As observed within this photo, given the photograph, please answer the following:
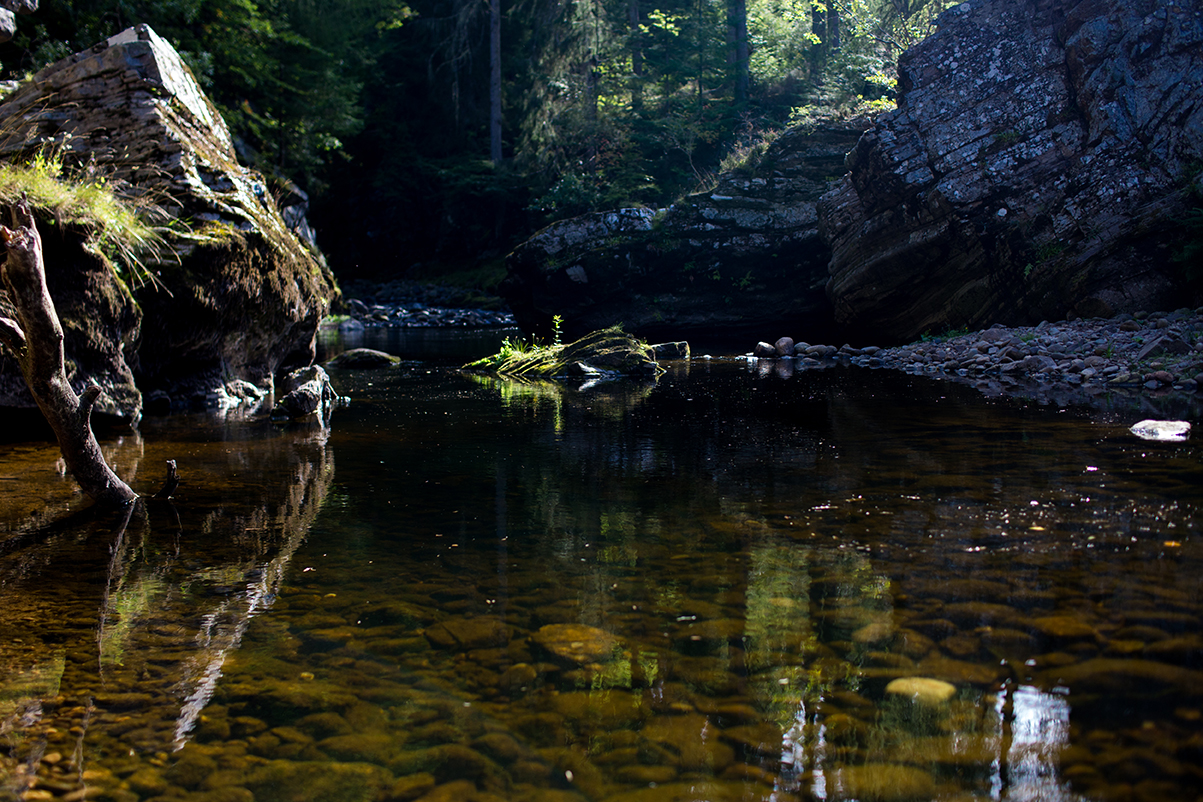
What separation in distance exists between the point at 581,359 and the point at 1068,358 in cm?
678

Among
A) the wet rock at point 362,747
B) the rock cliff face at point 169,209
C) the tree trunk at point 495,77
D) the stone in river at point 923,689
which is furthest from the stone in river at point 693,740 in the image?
the tree trunk at point 495,77

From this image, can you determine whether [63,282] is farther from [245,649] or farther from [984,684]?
[984,684]

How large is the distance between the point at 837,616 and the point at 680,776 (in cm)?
107

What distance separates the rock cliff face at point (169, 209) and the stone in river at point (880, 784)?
7.03 meters

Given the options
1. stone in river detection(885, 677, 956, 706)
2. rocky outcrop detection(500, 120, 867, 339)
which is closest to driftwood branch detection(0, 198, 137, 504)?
stone in river detection(885, 677, 956, 706)

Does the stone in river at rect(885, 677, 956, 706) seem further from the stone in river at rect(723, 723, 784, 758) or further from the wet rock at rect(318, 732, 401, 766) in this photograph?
the wet rock at rect(318, 732, 401, 766)

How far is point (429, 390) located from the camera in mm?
9680

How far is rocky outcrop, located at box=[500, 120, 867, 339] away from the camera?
17031 mm

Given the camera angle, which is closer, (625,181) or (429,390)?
(429,390)

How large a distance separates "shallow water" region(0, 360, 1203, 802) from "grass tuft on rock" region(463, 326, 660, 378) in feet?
21.6

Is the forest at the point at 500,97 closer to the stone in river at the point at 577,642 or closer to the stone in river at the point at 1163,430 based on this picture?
the stone in river at the point at 1163,430

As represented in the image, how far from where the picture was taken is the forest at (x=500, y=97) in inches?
919

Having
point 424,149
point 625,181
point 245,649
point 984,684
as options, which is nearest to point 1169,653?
point 984,684

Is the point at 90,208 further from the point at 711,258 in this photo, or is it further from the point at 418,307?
the point at 418,307
